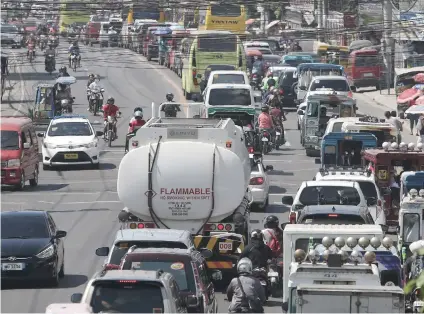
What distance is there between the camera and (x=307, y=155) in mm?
47438

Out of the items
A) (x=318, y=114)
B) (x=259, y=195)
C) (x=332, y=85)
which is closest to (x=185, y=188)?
(x=259, y=195)

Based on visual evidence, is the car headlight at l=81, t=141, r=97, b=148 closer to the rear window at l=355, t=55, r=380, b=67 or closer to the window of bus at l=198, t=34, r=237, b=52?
the window of bus at l=198, t=34, r=237, b=52

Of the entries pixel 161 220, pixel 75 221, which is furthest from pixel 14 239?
pixel 75 221

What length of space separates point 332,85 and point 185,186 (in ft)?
98.7

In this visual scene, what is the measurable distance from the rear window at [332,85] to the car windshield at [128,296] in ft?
128

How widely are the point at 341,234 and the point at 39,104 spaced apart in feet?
114

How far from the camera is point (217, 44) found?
2667 inches

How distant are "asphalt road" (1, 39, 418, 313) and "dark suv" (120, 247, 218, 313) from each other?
11.1ft

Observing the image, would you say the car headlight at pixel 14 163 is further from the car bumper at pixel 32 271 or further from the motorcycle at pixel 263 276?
the motorcycle at pixel 263 276

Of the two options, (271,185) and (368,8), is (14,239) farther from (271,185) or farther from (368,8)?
(368,8)

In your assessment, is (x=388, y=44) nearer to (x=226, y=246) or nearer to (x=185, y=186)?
(x=185, y=186)

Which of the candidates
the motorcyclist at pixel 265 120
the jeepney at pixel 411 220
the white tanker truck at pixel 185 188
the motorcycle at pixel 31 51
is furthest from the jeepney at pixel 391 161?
the motorcycle at pixel 31 51

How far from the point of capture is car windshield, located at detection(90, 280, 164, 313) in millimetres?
16625

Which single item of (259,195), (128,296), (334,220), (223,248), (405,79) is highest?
(128,296)
